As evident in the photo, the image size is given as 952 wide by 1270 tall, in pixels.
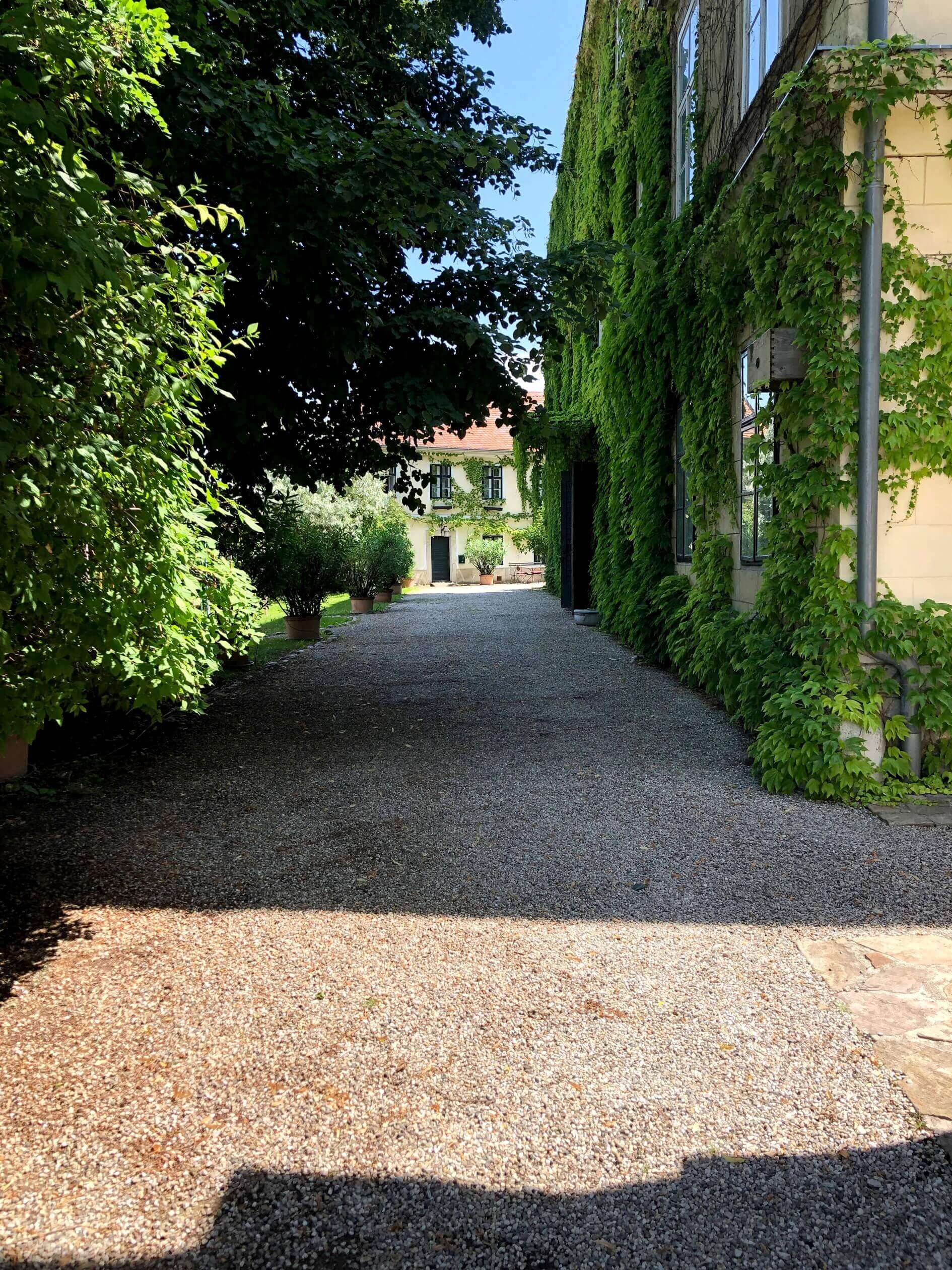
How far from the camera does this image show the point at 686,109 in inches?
341

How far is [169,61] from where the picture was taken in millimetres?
4691

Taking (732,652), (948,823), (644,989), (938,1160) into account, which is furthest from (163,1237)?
(732,652)

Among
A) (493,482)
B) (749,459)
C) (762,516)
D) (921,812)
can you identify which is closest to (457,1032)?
(921,812)

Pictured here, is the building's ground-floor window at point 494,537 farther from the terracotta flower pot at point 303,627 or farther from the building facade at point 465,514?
the terracotta flower pot at point 303,627

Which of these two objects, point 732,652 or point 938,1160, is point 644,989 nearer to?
point 938,1160

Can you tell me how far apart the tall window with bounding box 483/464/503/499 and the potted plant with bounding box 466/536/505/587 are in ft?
12.1

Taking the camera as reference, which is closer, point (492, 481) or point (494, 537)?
point (494, 537)

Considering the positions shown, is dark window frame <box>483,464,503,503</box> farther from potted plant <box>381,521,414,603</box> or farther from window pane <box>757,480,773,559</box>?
window pane <box>757,480,773,559</box>

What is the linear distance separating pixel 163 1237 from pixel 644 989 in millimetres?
1587

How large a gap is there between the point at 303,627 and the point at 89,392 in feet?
34.8

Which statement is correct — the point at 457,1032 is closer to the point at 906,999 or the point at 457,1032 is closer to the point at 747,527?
the point at 906,999

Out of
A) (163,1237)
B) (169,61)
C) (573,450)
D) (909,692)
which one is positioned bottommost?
(163,1237)

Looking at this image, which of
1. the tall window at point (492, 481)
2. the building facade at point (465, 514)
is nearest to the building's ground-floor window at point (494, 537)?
the building facade at point (465, 514)

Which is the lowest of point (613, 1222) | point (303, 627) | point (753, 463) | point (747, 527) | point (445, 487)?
point (613, 1222)
